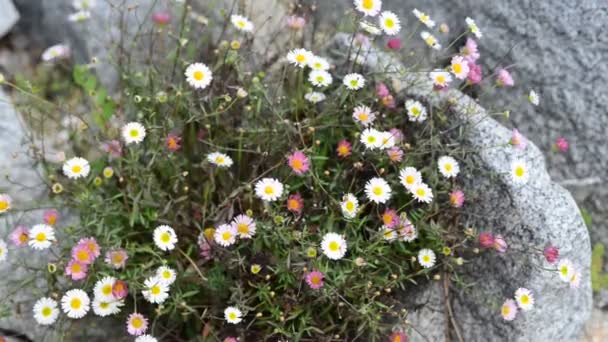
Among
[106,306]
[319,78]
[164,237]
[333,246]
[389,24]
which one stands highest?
[389,24]

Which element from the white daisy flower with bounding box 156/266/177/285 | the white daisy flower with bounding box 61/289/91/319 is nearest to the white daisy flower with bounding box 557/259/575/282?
the white daisy flower with bounding box 156/266/177/285

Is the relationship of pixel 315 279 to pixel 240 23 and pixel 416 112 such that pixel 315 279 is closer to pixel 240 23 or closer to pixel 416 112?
pixel 416 112

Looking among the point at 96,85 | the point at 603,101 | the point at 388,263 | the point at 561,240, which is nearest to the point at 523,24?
the point at 603,101

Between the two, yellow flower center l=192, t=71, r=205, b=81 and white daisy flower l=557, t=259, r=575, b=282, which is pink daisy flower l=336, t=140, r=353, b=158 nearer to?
yellow flower center l=192, t=71, r=205, b=81

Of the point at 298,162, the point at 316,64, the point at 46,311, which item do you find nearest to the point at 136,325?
the point at 46,311

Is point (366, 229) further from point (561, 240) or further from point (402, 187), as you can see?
point (561, 240)

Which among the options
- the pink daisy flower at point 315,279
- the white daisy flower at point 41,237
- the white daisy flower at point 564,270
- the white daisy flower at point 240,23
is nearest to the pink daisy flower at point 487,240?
the white daisy flower at point 564,270
